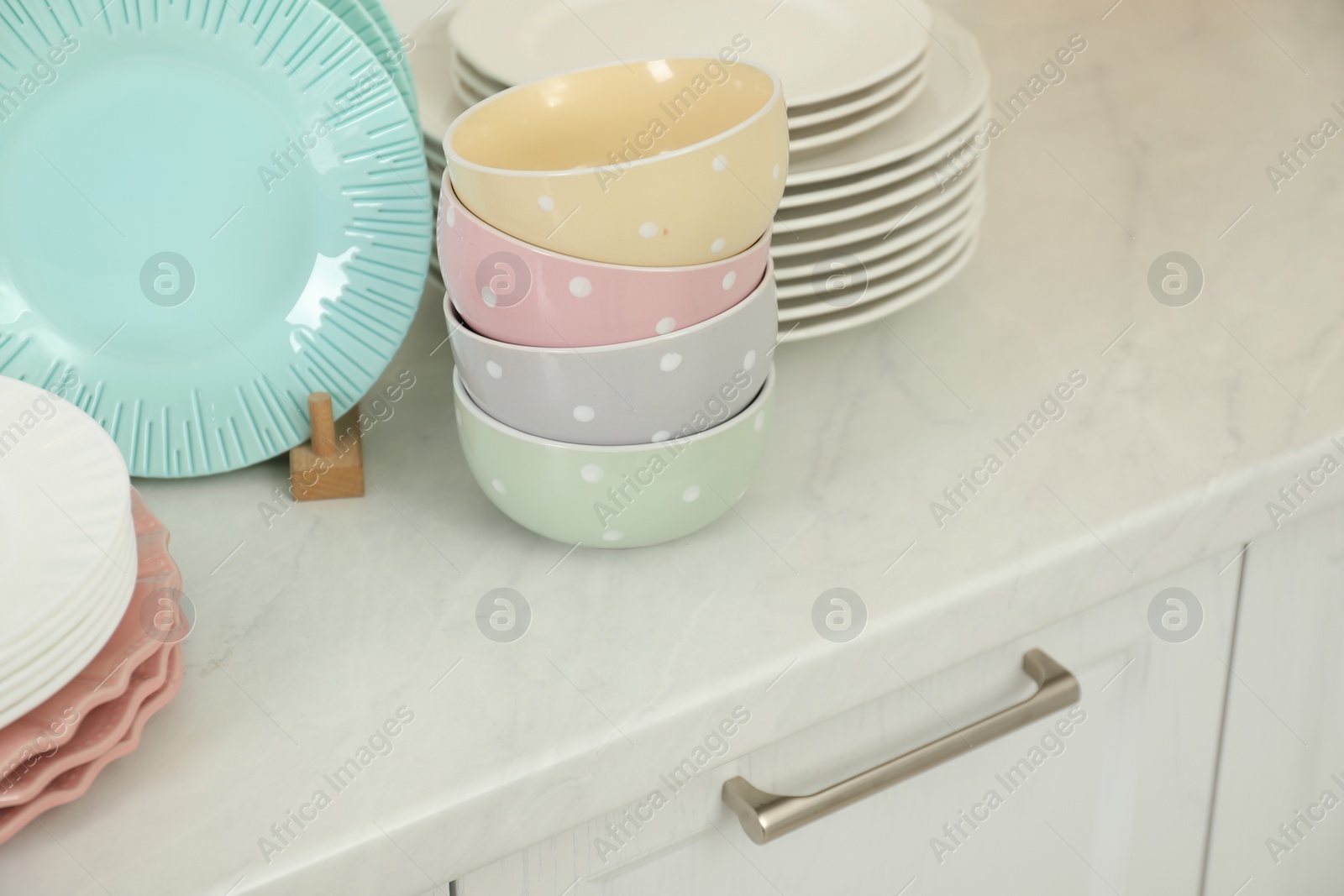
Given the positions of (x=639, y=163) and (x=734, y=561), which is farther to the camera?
(x=734, y=561)

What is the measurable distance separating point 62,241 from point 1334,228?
0.92 meters

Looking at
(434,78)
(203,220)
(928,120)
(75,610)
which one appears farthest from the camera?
(434,78)

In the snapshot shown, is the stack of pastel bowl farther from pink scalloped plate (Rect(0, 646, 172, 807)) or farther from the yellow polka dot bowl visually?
pink scalloped plate (Rect(0, 646, 172, 807))

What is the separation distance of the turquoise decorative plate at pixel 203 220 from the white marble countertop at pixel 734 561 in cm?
6

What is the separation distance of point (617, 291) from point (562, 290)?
3 centimetres

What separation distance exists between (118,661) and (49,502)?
0.25 feet

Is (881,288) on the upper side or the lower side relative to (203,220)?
upper

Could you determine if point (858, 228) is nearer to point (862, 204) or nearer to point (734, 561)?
point (862, 204)

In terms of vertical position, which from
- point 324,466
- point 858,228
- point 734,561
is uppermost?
point 858,228

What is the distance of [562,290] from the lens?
0.58 metres

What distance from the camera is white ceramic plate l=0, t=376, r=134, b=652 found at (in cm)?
49

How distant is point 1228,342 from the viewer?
83cm

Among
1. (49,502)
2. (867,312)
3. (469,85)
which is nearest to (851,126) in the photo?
(867,312)

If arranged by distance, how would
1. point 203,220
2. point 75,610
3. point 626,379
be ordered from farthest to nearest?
1. point 203,220
2. point 626,379
3. point 75,610
